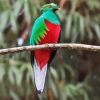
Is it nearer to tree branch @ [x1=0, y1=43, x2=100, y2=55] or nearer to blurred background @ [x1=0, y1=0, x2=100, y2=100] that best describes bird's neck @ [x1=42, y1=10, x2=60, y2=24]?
tree branch @ [x1=0, y1=43, x2=100, y2=55]

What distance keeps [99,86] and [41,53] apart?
2329mm

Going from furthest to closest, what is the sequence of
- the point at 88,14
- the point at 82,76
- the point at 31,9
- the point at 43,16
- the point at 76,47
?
the point at 82,76, the point at 88,14, the point at 31,9, the point at 43,16, the point at 76,47

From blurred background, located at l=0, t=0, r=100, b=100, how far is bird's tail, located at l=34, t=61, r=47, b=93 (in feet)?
4.98

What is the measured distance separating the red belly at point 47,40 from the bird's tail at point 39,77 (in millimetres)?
27

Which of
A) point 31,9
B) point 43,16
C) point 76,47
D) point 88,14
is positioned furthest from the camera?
point 88,14

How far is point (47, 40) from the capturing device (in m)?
2.34

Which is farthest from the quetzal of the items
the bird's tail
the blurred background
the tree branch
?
the blurred background

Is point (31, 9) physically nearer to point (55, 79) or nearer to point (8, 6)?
point (8, 6)

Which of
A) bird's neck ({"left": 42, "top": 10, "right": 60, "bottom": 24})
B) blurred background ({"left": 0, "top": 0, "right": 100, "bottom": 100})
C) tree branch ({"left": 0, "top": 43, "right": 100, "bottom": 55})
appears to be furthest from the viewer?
blurred background ({"left": 0, "top": 0, "right": 100, "bottom": 100})

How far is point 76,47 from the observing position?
2.09m

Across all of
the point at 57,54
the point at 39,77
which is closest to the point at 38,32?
the point at 39,77

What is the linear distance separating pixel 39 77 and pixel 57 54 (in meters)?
1.91

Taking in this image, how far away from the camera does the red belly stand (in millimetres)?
2336

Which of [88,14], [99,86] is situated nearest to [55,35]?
[88,14]
